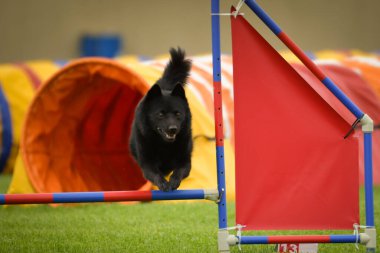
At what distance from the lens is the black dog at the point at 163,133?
377 centimetres

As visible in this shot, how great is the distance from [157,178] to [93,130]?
3.64m

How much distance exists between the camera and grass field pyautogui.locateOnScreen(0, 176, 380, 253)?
4051 millimetres

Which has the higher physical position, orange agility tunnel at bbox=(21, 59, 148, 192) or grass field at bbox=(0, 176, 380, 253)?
orange agility tunnel at bbox=(21, 59, 148, 192)

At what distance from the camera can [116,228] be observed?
188 inches

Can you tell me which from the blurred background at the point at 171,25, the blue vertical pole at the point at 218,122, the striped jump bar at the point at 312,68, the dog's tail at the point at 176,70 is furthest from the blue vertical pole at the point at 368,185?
the blurred background at the point at 171,25

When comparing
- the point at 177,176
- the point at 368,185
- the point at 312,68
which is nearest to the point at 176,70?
the point at 177,176

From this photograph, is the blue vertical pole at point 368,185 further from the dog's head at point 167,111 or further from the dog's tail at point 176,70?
the dog's tail at point 176,70

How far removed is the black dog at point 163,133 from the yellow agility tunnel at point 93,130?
1.39 meters

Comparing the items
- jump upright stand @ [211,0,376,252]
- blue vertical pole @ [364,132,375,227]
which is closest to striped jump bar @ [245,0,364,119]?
jump upright stand @ [211,0,376,252]

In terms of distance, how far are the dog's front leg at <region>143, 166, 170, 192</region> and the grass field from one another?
478 mm

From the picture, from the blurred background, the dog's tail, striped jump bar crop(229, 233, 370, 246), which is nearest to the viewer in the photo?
striped jump bar crop(229, 233, 370, 246)

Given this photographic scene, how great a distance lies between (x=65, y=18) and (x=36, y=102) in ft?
34.3

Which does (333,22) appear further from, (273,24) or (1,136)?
(273,24)

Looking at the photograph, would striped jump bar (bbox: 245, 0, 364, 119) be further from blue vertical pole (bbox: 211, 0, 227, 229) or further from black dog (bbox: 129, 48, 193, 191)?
black dog (bbox: 129, 48, 193, 191)
